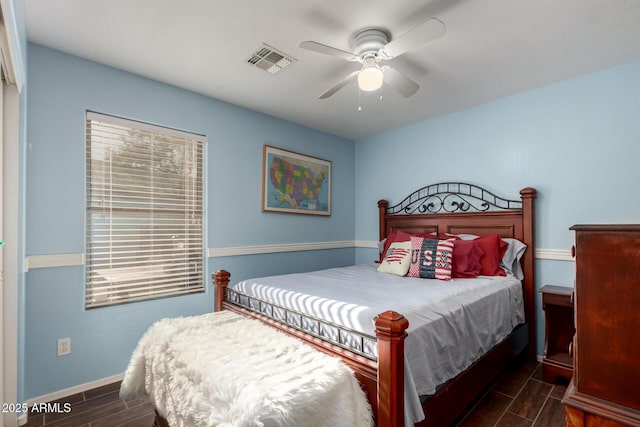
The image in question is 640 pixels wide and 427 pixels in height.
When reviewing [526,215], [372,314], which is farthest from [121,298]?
[526,215]

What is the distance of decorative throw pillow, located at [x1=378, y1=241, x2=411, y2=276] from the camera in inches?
112

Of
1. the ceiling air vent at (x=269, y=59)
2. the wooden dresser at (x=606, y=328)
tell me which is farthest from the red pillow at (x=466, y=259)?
the ceiling air vent at (x=269, y=59)

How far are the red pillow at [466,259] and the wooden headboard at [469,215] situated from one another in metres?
0.44

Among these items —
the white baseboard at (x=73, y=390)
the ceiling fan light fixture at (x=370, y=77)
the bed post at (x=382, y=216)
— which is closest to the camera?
the ceiling fan light fixture at (x=370, y=77)

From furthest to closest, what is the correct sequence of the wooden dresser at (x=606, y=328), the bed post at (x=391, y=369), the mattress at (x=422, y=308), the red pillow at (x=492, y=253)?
the red pillow at (x=492, y=253) → the mattress at (x=422, y=308) → the bed post at (x=391, y=369) → the wooden dresser at (x=606, y=328)

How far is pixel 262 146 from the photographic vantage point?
347cm

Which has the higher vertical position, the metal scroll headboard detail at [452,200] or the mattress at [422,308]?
the metal scroll headboard detail at [452,200]

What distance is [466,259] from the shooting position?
2.77 meters

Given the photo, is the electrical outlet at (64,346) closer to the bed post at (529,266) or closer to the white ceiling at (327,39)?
the white ceiling at (327,39)

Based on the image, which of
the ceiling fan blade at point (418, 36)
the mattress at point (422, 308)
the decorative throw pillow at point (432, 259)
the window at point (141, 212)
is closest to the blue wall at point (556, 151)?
the mattress at point (422, 308)

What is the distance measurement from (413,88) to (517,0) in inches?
29.7

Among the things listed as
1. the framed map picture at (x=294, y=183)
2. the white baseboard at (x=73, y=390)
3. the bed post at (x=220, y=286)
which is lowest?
the white baseboard at (x=73, y=390)

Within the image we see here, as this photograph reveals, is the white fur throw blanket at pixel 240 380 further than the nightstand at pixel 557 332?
No

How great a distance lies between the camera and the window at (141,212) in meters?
2.46
